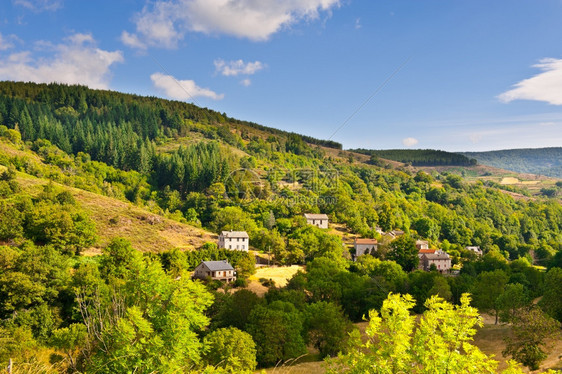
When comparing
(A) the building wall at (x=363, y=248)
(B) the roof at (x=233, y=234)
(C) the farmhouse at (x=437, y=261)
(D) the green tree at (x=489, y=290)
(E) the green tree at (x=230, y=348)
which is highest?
(B) the roof at (x=233, y=234)

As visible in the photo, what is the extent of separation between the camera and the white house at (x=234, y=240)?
2293 inches

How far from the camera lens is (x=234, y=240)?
59.2 meters

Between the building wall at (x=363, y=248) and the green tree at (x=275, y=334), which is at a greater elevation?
the green tree at (x=275, y=334)

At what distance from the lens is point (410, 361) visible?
8469mm

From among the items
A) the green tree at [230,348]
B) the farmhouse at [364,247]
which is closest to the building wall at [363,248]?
the farmhouse at [364,247]

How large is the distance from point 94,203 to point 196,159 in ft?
140

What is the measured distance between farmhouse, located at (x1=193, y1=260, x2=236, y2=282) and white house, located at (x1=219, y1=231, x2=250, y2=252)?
431 inches

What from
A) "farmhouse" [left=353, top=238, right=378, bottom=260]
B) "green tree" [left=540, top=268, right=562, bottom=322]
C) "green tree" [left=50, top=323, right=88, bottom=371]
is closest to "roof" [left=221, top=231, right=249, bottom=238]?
"farmhouse" [left=353, top=238, right=378, bottom=260]

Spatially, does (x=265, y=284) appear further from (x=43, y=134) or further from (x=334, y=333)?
(x=43, y=134)

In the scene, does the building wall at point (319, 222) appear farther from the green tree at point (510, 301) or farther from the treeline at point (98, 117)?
the treeline at point (98, 117)

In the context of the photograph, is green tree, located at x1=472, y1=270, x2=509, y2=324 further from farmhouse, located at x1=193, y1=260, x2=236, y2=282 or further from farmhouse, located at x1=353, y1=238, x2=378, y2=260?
farmhouse, located at x1=193, y1=260, x2=236, y2=282

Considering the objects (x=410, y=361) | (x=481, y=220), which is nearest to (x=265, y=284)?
(x=410, y=361)

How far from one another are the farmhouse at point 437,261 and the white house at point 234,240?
1360 inches

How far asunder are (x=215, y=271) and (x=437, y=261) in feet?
143
